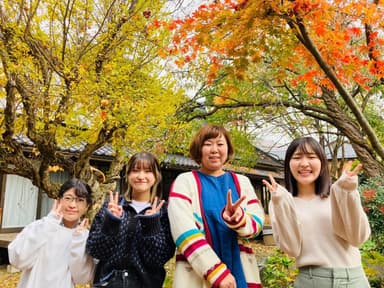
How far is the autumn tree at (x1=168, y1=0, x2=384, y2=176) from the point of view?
10.2 feet

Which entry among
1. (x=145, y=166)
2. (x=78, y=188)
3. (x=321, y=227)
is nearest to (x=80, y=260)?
(x=78, y=188)

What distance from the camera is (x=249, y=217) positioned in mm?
1970

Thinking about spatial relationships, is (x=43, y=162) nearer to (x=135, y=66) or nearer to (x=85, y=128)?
(x=85, y=128)

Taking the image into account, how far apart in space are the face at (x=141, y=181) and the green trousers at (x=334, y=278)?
1.18 metres

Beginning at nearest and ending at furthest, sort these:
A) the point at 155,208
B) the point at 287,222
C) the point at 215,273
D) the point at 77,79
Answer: the point at 215,273 → the point at 287,222 → the point at 155,208 → the point at 77,79

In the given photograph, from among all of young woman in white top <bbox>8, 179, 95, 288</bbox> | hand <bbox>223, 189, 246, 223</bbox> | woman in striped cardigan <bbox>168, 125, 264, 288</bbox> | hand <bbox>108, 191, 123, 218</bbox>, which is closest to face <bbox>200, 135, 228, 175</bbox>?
woman in striped cardigan <bbox>168, 125, 264, 288</bbox>

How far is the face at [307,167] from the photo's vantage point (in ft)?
6.72

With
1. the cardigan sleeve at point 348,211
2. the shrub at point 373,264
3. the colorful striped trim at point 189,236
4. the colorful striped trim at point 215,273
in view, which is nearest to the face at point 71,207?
the colorful striped trim at point 189,236

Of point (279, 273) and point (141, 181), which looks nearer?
point (141, 181)

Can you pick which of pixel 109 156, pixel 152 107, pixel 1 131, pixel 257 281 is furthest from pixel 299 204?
pixel 109 156

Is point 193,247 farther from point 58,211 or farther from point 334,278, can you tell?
point 58,211

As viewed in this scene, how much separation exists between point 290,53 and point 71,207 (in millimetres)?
3587

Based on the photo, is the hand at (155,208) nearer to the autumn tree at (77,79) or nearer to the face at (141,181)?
the face at (141,181)

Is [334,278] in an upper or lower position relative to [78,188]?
lower
